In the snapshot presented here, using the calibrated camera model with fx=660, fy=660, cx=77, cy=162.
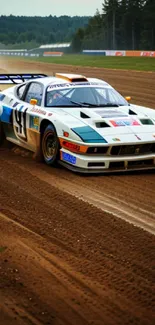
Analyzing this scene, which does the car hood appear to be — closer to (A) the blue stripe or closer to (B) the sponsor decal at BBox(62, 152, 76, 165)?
(A) the blue stripe

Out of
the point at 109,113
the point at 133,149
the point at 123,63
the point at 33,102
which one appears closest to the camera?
the point at 133,149

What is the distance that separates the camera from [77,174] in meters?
9.29

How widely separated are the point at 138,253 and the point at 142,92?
17.3 m

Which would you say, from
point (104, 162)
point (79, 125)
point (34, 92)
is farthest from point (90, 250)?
point (34, 92)

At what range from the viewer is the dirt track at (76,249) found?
14.3 ft

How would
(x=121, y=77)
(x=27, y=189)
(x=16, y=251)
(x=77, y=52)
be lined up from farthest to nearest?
1. (x=77, y=52)
2. (x=121, y=77)
3. (x=27, y=189)
4. (x=16, y=251)

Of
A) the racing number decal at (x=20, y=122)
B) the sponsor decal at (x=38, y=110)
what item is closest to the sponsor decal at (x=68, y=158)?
the sponsor decal at (x=38, y=110)

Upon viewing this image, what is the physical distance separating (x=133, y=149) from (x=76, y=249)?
3.83 metres

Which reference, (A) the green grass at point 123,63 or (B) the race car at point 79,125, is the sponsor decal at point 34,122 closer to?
(B) the race car at point 79,125

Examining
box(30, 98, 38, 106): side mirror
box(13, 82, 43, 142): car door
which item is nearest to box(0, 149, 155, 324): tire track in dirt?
box(30, 98, 38, 106): side mirror

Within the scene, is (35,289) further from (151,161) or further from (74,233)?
(151,161)

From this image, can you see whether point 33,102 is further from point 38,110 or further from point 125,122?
point 125,122

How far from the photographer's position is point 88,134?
9188 millimetres

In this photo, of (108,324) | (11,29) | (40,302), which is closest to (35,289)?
(40,302)
